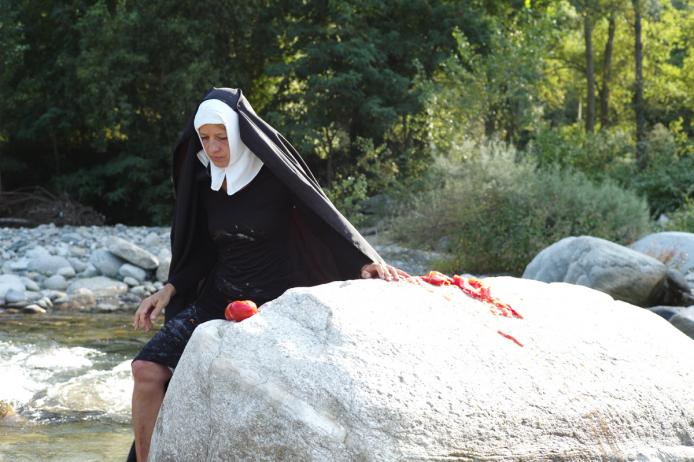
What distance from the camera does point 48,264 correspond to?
48.2 ft

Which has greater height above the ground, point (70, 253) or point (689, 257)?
point (689, 257)

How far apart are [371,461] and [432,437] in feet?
0.82

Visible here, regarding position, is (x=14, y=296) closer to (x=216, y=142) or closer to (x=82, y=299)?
(x=82, y=299)

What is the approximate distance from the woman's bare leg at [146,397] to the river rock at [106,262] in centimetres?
1060

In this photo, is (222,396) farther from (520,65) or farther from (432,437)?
(520,65)

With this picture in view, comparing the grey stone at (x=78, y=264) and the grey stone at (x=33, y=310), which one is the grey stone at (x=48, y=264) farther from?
the grey stone at (x=33, y=310)

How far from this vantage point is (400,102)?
22.2 meters

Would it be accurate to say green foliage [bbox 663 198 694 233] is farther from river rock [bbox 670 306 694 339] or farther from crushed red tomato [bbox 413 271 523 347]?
crushed red tomato [bbox 413 271 523 347]

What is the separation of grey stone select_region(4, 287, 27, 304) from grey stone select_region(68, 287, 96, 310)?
62cm

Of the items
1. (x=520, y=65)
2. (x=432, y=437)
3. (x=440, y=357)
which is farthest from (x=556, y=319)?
(x=520, y=65)

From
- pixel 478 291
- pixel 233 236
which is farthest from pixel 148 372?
pixel 478 291

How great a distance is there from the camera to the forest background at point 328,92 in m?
20.0

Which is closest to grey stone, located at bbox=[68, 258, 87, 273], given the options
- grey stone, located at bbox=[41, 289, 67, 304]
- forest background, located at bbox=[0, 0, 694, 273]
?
grey stone, located at bbox=[41, 289, 67, 304]

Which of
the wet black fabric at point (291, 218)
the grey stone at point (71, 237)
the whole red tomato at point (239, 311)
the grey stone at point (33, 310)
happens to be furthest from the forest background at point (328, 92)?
the whole red tomato at point (239, 311)
